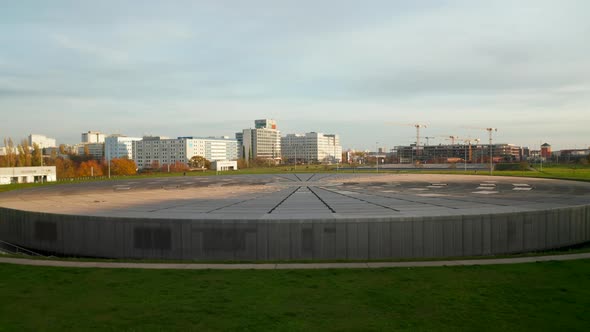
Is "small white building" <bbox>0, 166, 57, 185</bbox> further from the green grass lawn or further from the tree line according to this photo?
the green grass lawn

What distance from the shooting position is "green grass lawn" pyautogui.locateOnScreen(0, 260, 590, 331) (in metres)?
12.1

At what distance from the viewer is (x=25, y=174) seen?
300ft

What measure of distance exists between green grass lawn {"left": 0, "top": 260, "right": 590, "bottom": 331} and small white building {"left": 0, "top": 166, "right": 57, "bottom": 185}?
270 feet

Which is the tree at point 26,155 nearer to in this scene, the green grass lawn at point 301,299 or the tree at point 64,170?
the tree at point 64,170

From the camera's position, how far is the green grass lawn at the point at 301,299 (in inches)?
476

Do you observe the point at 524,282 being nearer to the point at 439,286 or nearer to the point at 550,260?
the point at 439,286

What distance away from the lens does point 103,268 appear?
18.5m

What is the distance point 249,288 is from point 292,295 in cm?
178

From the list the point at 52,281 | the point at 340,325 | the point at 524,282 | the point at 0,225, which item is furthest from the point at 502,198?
the point at 0,225

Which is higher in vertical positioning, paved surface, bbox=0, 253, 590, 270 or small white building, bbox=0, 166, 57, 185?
small white building, bbox=0, 166, 57, 185

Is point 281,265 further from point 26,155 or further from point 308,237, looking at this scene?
point 26,155

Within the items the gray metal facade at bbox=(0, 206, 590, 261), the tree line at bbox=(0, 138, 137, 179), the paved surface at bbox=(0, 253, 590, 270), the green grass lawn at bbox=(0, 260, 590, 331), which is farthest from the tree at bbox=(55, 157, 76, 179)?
the green grass lawn at bbox=(0, 260, 590, 331)

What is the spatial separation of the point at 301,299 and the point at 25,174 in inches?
3791

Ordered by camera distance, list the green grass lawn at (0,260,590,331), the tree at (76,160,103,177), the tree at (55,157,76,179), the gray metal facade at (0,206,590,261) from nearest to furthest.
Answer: the green grass lawn at (0,260,590,331) → the gray metal facade at (0,206,590,261) → the tree at (55,157,76,179) → the tree at (76,160,103,177)
